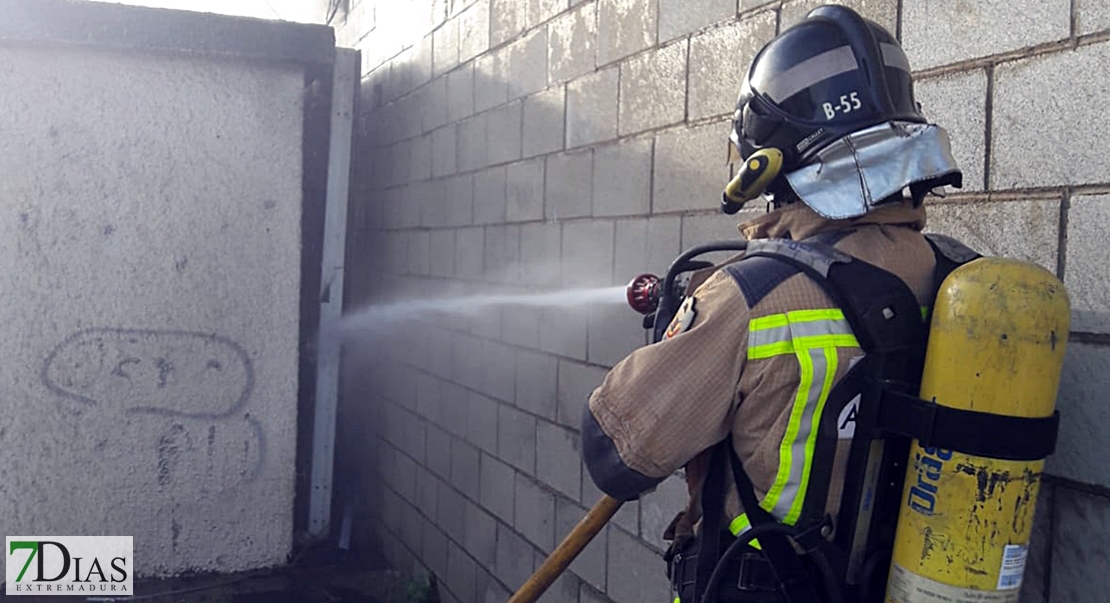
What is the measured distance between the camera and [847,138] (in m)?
1.60

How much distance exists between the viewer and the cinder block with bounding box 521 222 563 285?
3451 mm

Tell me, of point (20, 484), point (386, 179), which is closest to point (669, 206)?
point (386, 179)

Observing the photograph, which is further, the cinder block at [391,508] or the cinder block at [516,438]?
the cinder block at [391,508]

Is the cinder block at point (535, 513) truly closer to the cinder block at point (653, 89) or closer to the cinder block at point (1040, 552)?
the cinder block at point (653, 89)

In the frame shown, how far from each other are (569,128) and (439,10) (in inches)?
65.7

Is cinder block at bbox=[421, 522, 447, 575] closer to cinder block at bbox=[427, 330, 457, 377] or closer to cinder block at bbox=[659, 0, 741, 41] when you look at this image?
cinder block at bbox=[427, 330, 457, 377]

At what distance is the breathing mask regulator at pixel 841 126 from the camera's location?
61.7 inches

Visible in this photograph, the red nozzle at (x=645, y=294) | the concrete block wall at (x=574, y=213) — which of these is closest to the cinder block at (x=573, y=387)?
the concrete block wall at (x=574, y=213)

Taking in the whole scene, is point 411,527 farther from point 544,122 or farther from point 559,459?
point 544,122

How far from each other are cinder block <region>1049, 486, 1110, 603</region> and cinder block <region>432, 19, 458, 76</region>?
3453 millimetres

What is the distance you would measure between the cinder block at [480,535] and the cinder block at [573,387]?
86 cm

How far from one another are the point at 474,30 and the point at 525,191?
3.13 feet

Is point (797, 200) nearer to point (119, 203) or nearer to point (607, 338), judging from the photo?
point (607, 338)

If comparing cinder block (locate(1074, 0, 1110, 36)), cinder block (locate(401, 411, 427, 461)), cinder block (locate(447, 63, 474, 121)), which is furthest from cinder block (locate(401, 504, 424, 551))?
cinder block (locate(1074, 0, 1110, 36))
